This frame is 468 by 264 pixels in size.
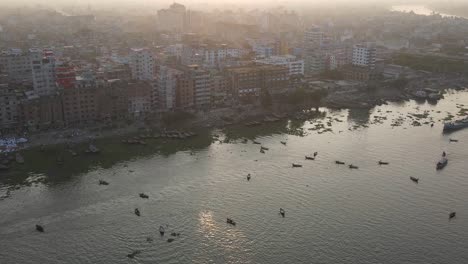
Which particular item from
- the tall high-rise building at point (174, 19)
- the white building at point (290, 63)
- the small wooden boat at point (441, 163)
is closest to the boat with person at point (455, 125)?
the small wooden boat at point (441, 163)

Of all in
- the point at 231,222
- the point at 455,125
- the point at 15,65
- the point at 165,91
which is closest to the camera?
the point at 231,222

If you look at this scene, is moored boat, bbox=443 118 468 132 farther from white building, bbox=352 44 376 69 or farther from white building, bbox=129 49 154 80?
white building, bbox=129 49 154 80

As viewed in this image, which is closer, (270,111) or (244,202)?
(244,202)

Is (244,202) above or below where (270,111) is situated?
below

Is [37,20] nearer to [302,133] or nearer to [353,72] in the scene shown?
[353,72]

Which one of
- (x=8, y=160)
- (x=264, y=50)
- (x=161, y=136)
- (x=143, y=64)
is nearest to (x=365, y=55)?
(x=264, y=50)

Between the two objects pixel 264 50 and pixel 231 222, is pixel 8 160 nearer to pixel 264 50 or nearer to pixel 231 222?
pixel 231 222

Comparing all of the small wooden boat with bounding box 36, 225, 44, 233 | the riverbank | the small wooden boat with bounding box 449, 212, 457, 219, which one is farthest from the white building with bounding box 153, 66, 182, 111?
the small wooden boat with bounding box 449, 212, 457, 219

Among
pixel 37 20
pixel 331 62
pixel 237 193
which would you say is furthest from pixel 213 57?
pixel 37 20
